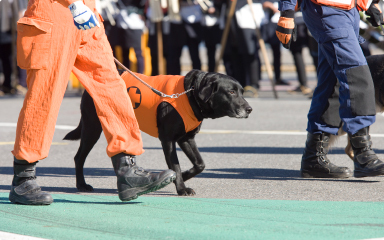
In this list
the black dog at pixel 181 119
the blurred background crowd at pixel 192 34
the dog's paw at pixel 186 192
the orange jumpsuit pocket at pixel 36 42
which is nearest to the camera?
the orange jumpsuit pocket at pixel 36 42

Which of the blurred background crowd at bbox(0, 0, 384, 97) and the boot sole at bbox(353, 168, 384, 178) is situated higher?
the boot sole at bbox(353, 168, 384, 178)

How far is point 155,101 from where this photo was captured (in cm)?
445

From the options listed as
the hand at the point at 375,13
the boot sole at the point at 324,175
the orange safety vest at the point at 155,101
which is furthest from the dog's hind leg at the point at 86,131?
the hand at the point at 375,13

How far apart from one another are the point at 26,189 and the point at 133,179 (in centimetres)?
67

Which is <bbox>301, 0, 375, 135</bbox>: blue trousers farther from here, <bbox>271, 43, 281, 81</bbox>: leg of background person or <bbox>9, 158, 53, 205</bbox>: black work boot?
<bbox>271, 43, 281, 81</bbox>: leg of background person

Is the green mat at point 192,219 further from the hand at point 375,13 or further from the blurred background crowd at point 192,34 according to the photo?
the blurred background crowd at point 192,34

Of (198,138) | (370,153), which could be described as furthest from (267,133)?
(370,153)

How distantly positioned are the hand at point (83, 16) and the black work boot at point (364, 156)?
2017mm

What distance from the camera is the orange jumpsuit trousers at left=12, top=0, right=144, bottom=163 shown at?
3746mm

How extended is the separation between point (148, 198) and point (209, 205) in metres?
0.47

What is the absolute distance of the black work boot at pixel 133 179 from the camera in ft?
12.3

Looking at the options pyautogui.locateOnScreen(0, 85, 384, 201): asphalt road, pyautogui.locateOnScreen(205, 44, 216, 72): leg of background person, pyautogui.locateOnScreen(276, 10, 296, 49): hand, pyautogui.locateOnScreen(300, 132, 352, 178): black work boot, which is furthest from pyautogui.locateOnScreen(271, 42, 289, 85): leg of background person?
pyautogui.locateOnScreen(276, 10, 296, 49): hand

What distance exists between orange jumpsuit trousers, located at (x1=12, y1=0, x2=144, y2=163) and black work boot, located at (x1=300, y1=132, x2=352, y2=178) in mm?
1549

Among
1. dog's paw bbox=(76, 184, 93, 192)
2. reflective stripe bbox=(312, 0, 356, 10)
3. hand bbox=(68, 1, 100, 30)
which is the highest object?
hand bbox=(68, 1, 100, 30)
